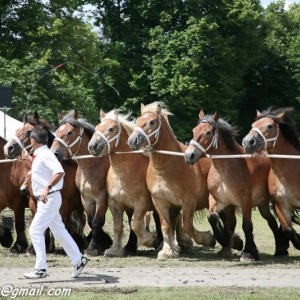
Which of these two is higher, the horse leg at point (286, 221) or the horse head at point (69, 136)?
the horse head at point (69, 136)

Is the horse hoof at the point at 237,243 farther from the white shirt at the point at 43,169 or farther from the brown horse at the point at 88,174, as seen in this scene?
the white shirt at the point at 43,169

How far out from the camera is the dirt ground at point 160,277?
10.6 metres

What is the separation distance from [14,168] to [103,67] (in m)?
25.3

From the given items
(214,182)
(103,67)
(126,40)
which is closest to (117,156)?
(214,182)

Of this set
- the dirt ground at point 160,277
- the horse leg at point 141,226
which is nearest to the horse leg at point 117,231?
the horse leg at point 141,226

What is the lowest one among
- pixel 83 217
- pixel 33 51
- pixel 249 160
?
pixel 83 217

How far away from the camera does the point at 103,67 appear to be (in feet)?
132

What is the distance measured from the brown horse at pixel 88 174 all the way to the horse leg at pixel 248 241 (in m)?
2.59

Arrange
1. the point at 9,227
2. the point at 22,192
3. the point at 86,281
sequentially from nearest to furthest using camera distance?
1. the point at 86,281
2. the point at 22,192
3. the point at 9,227

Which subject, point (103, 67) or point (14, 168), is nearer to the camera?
point (14, 168)

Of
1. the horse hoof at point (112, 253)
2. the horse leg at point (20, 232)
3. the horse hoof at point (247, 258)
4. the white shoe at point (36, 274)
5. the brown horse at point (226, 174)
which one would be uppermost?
the brown horse at point (226, 174)

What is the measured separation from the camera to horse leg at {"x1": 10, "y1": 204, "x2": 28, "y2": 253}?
1525 centimetres

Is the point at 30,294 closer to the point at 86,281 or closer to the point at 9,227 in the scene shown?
the point at 86,281

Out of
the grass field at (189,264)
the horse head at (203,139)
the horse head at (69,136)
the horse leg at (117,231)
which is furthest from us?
the horse head at (69,136)
